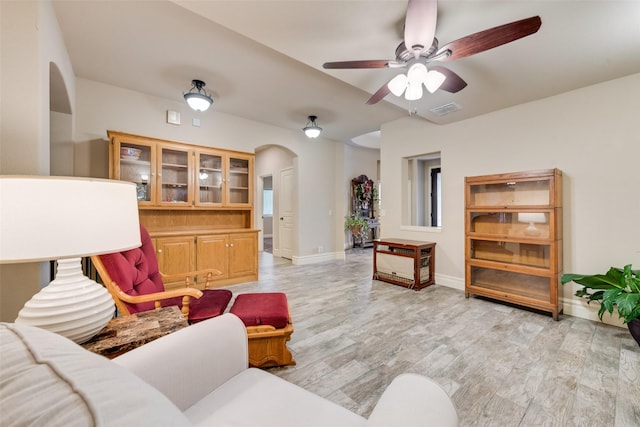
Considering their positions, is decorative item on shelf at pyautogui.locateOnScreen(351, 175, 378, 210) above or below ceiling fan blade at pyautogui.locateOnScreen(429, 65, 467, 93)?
below

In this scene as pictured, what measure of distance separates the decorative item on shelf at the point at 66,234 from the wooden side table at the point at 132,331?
7 cm

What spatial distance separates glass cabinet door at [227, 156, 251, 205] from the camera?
14.1 feet

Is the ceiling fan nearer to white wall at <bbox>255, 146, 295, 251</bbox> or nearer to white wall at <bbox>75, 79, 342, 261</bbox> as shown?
white wall at <bbox>75, 79, 342, 261</bbox>

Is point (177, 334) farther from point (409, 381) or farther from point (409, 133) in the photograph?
point (409, 133)

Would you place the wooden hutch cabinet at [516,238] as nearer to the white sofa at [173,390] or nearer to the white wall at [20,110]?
the white sofa at [173,390]

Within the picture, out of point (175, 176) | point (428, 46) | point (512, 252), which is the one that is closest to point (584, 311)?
point (512, 252)

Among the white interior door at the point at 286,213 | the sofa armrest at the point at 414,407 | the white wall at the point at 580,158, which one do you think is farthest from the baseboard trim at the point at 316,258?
the sofa armrest at the point at 414,407

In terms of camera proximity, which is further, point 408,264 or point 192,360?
point 408,264

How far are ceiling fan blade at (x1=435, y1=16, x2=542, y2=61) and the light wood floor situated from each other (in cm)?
219

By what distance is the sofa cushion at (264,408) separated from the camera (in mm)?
901

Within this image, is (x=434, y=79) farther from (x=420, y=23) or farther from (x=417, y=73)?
(x=420, y=23)

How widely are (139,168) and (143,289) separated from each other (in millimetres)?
2263

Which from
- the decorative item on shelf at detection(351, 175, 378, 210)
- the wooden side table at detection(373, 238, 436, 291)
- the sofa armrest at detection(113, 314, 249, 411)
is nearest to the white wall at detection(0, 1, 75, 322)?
the sofa armrest at detection(113, 314, 249, 411)

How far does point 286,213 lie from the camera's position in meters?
6.40
